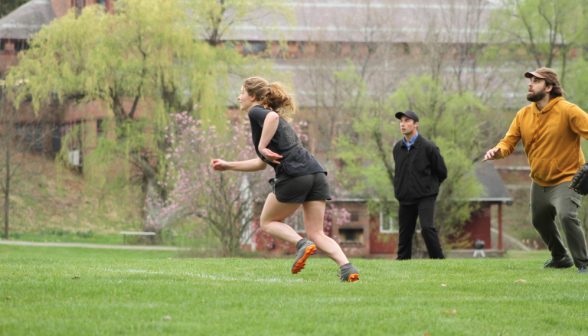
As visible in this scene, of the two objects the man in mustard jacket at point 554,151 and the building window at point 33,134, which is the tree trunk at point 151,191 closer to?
the building window at point 33,134

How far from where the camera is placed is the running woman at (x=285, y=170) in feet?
19.5

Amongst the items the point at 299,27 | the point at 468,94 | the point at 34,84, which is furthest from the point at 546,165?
the point at 299,27

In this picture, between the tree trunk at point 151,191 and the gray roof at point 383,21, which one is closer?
the tree trunk at point 151,191

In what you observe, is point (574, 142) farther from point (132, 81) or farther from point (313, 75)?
point (313, 75)

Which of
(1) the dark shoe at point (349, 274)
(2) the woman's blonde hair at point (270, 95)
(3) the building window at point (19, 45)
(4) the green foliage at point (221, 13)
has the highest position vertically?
(3) the building window at point (19, 45)

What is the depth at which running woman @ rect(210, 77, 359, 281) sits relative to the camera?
5.95 m

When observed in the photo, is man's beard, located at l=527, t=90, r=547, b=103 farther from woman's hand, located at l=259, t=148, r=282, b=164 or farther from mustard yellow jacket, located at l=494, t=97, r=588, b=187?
woman's hand, located at l=259, t=148, r=282, b=164

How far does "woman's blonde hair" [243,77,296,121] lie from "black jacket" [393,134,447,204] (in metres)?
3.90

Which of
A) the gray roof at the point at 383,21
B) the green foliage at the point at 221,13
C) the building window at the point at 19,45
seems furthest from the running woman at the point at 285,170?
the building window at the point at 19,45

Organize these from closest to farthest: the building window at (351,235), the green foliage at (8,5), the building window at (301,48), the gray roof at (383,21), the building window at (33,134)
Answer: the building window at (351,235)
the building window at (33,134)
the gray roof at (383,21)
the building window at (301,48)
the green foliage at (8,5)

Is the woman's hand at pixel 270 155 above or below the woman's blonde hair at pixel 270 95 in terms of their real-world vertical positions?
below

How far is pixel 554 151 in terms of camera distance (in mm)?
7195

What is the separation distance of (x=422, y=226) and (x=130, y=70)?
22497mm

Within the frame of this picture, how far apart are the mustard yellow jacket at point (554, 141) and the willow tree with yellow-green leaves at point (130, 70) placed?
73.9 feet
